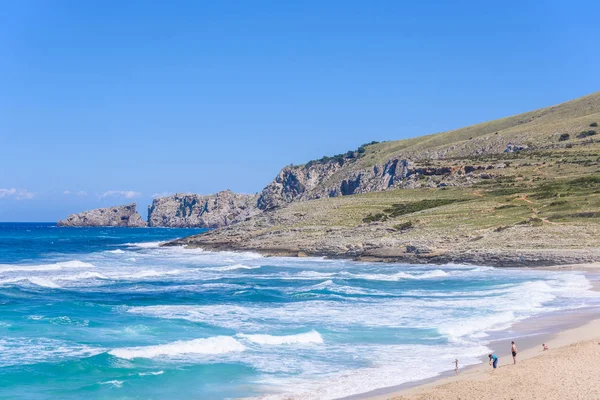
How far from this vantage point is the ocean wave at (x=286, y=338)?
28.0 m

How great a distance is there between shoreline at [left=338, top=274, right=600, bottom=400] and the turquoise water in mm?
736

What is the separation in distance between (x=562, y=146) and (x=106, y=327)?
354 feet

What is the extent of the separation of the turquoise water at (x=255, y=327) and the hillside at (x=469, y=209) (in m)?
8.10

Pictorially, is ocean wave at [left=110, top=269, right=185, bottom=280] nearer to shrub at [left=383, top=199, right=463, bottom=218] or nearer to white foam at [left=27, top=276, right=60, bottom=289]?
white foam at [left=27, top=276, right=60, bottom=289]

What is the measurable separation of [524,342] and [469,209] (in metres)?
56.4

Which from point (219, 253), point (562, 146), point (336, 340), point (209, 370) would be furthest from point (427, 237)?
point (562, 146)

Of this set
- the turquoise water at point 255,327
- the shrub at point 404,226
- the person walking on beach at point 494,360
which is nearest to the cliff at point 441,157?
the shrub at point 404,226

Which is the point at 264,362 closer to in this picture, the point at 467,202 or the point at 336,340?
the point at 336,340

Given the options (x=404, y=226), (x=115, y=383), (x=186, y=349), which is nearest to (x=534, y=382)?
(x=115, y=383)

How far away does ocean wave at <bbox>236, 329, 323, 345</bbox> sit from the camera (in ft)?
91.9

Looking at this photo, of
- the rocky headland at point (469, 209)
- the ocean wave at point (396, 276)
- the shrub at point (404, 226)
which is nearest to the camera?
the ocean wave at point (396, 276)

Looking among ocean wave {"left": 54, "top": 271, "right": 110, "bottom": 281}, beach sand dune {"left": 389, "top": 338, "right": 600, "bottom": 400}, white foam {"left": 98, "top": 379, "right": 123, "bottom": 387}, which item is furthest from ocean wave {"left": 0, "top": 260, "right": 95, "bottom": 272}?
beach sand dune {"left": 389, "top": 338, "right": 600, "bottom": 400}

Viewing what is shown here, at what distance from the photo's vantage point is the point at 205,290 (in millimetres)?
46750

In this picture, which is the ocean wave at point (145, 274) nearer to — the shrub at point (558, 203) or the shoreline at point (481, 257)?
the shoreline at point (481, 257)
